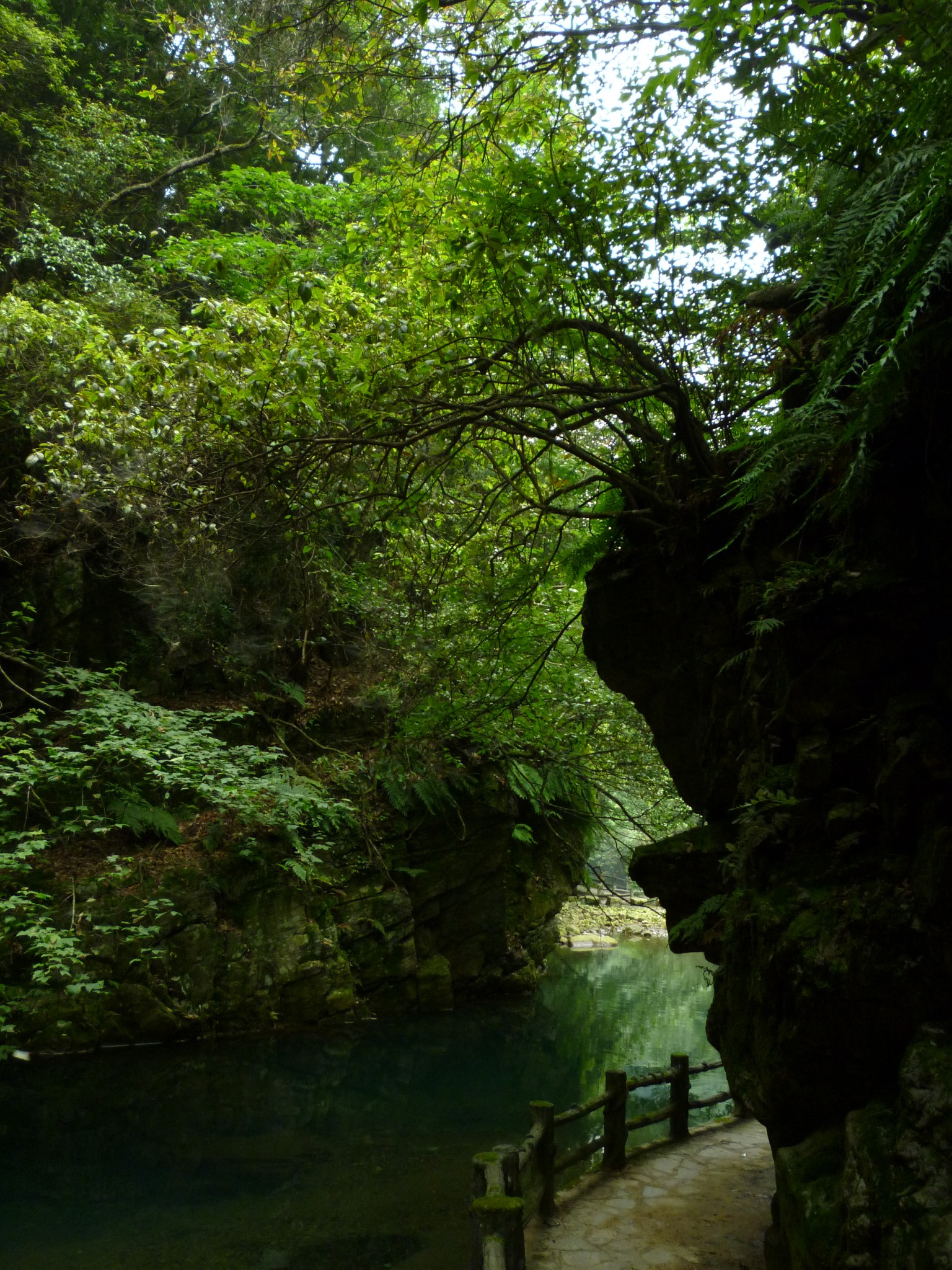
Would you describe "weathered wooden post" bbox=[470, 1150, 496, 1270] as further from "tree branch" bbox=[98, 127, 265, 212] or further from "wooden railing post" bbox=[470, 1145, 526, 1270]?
"tree branch" bbox=[98, 127, 265, 212]

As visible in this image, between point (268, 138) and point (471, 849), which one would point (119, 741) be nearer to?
point (471, 849)

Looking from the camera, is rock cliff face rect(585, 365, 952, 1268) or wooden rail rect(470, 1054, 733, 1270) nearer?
rock cliff face rect(585, 365, 952, 1268)

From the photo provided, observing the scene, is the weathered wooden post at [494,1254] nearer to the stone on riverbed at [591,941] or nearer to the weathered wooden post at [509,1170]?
the weathered wooden post at [509,1170]

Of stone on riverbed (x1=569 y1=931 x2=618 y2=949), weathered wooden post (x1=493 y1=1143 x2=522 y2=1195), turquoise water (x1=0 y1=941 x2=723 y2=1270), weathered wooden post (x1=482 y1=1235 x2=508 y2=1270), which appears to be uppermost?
weathered wooden post (x1=493 y1=1143 x2=522 y2=1195)

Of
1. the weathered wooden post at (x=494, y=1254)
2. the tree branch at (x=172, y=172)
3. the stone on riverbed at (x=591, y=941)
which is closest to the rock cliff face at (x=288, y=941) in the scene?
the weathered wooden post at (x=494, y=1254)

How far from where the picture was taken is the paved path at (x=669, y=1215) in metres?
5.01

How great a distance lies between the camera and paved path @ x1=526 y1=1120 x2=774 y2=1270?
16.4 feet

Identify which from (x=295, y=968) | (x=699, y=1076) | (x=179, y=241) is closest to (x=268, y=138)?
(x=179, y=241)

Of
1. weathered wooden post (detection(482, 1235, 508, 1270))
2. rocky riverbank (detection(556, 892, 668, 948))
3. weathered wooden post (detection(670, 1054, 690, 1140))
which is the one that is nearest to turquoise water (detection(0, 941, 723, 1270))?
weathered wooden post (detection(670, 1054, 690, 1140))

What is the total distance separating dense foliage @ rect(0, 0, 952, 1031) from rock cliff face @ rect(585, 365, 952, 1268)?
468 mm

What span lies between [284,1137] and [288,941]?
3291mm

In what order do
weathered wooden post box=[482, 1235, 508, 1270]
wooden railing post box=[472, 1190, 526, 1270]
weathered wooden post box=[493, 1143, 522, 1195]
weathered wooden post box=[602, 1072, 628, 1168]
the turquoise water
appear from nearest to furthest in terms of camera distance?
1. weathered wooden post box=[482, 1235, 508, 1270]
2. wooden railing post box=[472, 1190, 526, 1270]
3. weathered wooden post box=[493, 1143, 522, 1195]
4. the turquoise water
5. weathered wooden post box=[602, 1072, 628, 1168]

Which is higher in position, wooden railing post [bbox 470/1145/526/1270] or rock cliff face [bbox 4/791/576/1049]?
rock cliff face [bbox 4/791/576/1049]

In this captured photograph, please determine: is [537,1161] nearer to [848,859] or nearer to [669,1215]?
[669,1215]
